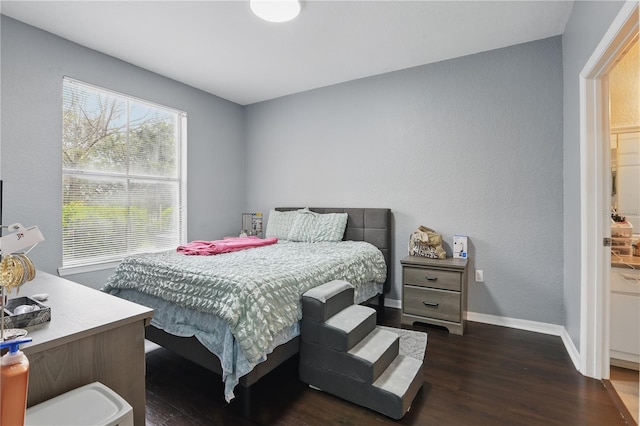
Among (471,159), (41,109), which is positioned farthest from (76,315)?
(471,159)

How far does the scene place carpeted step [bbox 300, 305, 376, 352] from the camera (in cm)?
186

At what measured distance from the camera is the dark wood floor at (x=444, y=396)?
1.72 meters

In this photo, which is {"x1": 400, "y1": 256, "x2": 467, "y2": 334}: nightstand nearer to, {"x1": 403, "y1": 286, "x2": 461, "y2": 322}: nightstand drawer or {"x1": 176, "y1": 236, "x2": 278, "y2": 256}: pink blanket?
{"x1": 403, "y1": 286, "x2": 461, "y2": 322}: nightstand drawer

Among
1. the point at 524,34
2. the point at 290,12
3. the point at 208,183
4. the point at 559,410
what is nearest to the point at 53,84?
the point at 208,183

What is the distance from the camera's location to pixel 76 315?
3.93ft

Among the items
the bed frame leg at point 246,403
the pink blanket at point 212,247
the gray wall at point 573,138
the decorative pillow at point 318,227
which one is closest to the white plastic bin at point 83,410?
the bed frame leg at point 246,403

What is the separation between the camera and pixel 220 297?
1803 millimetres

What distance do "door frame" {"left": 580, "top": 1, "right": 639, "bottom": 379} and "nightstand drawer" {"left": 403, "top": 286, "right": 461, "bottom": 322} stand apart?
908mm

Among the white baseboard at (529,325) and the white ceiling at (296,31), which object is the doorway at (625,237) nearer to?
the white baseboard at (529,325)

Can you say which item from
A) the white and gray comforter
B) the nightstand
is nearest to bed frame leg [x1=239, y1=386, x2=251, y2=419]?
the white and gray comforter

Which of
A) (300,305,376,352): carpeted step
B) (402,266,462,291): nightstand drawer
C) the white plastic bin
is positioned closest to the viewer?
the white plastic bin

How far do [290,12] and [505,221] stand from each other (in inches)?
105

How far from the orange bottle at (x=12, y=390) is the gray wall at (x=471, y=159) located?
3270 mm

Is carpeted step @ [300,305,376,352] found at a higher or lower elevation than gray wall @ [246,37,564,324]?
lower
